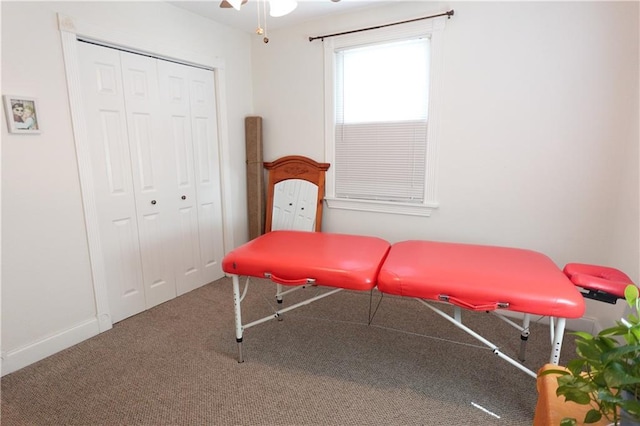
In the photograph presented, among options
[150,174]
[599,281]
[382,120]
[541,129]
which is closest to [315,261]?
[599,281]

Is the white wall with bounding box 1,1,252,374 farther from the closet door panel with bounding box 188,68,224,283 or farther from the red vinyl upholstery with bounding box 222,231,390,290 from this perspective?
the red vinyl upholstery with bounding box 222,231,390,290

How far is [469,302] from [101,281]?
257 cm

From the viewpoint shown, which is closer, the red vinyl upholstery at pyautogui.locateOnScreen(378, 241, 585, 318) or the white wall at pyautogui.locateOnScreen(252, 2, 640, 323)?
the red vinyl upholstery at pyautogui.locateOnScreen(378, 241, 585, 318)

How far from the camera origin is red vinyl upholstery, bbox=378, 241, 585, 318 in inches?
60.2

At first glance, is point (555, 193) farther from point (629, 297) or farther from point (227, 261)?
point (227, 261)

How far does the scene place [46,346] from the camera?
2.28 m

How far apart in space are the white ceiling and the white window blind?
35 centimetres

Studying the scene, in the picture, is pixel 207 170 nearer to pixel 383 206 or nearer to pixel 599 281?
pixel 383 206

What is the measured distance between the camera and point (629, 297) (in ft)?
2.94

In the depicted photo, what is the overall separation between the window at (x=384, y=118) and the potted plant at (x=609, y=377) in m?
2.16

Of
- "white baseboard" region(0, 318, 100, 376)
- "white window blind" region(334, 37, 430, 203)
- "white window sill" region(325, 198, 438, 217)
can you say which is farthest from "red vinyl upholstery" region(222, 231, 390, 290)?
"white baseboard" region(0, 318, 100, 376)

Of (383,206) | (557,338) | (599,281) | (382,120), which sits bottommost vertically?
(557,338)

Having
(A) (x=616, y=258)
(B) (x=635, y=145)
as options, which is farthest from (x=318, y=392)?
(B) (x=635, y=145)

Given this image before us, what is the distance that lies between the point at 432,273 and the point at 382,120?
1.76 metres
